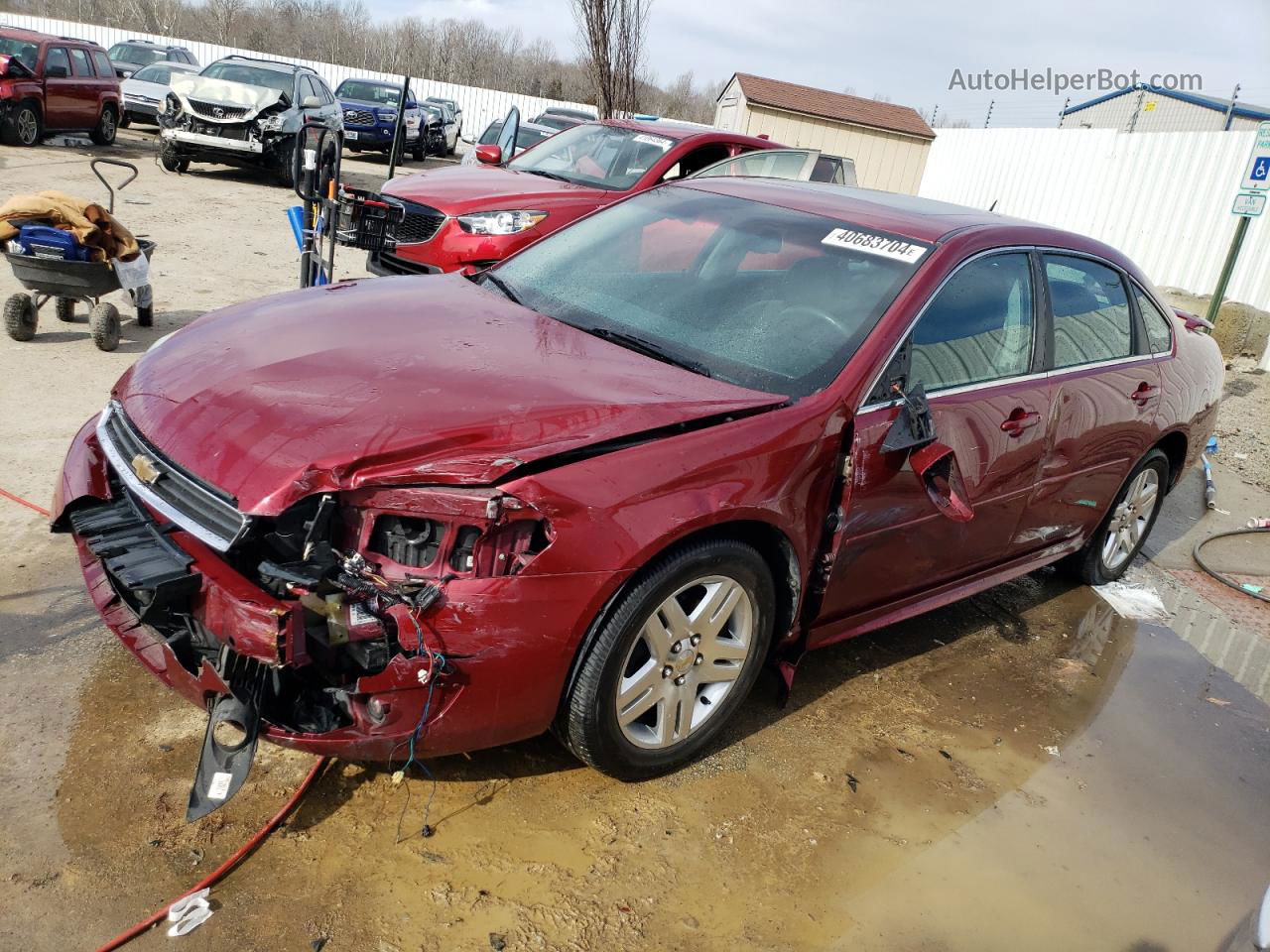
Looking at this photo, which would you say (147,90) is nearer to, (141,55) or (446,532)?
(141,55)

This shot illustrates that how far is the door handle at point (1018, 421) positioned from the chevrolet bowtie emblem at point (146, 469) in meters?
2.84

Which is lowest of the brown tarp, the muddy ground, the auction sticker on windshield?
the muddy ground

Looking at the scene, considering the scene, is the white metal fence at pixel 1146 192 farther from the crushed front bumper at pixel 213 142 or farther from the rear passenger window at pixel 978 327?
the crushed front bumper at pixel 213 142

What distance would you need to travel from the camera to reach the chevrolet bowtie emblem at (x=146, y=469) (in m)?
2.65

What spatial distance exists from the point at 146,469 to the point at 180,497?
0.17 m

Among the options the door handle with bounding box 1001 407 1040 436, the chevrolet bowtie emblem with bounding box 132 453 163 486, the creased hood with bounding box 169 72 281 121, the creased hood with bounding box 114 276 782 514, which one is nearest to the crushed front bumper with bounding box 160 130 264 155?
the creased hood with bounding box 169 72 281 121

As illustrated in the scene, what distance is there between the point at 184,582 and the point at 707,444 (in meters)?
1.39

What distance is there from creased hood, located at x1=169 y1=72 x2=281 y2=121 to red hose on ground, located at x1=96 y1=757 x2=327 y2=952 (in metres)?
13.8

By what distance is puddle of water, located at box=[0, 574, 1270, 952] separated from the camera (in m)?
2.54

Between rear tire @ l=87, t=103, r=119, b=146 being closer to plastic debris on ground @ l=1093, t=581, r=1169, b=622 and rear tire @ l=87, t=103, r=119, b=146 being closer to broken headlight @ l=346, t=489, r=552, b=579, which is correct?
plastic debris on ground @ l=1093, t=581, r=1169, b=622

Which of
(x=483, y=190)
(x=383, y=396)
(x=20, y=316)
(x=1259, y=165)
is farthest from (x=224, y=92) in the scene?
(x=383, y=396)

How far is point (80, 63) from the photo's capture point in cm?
1638

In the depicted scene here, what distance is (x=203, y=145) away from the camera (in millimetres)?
14469

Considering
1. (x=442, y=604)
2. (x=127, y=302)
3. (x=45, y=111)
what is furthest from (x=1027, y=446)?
(x=45, y=111)
